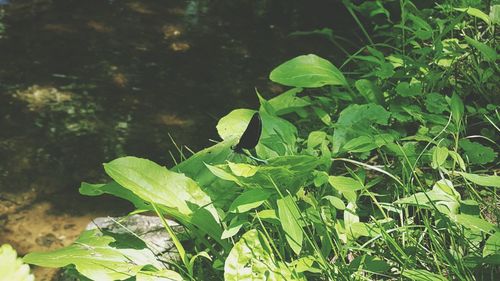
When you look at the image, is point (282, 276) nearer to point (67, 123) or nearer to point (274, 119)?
point (274, 119)

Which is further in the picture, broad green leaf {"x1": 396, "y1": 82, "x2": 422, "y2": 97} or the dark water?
the dark water

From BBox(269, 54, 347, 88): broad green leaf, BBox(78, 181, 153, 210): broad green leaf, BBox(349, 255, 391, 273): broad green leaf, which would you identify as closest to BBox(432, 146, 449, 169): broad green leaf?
BBox(349, 255, 391, 273): broad green leaf

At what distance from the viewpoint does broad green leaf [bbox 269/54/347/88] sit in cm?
A: 163

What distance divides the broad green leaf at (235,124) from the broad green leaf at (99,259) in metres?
0.42

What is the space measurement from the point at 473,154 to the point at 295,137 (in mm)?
460

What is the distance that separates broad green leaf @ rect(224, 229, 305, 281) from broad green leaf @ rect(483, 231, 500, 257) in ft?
1.16

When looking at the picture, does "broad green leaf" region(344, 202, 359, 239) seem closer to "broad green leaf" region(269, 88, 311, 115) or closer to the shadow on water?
"broad green leaf" region(269, 88, 311, 115)

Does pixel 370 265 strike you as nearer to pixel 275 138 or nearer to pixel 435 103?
pixel 275 138

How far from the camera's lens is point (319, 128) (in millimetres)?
1789

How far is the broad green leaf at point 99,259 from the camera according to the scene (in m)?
1.11

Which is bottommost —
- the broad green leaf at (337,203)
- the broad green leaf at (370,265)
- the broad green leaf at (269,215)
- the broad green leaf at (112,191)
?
the broad green leaf at (112,191)

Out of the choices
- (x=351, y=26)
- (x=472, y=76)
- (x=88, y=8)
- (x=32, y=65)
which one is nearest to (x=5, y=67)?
(x=32, y=65)

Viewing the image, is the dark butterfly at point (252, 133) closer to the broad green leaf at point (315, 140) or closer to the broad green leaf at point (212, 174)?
the broad green leaf at point (212, 174)

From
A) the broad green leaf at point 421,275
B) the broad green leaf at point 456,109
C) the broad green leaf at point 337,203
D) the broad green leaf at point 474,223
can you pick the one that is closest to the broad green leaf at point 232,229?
the broad green leaf at point 337,203
